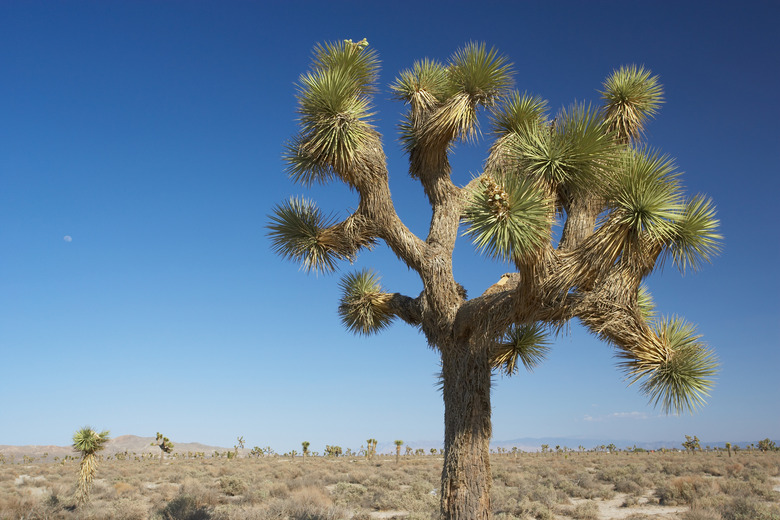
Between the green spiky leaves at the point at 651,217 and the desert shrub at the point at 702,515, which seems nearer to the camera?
the green spiky leaves at the point at 651,217

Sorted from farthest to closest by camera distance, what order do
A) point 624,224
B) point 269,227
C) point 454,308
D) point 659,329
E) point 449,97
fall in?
point 269,227
point 449,97
point 454,308
point 659,329
point 624,224

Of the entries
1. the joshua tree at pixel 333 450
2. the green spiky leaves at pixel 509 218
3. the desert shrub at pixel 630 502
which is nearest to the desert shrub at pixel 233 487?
the desert shrub at pixel 630 502

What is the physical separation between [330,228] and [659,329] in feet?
17.5

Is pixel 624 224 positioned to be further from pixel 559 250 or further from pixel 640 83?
pixel 640 83

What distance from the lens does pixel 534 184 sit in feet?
19.8

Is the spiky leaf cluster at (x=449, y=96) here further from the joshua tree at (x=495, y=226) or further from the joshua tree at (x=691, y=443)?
the joshua tree at (x=691, y=443)

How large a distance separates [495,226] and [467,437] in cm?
332

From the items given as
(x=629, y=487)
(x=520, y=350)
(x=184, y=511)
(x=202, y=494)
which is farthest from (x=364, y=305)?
(x=629, y=487)

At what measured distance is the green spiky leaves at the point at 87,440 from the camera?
52.4 ft

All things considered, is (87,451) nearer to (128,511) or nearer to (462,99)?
(128,511)

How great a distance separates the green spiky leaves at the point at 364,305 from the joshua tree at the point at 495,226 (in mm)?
27

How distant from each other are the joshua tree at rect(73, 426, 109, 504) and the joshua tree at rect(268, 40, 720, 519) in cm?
1150

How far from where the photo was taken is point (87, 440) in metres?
16.0

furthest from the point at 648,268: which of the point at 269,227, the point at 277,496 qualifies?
the point at 277,496
